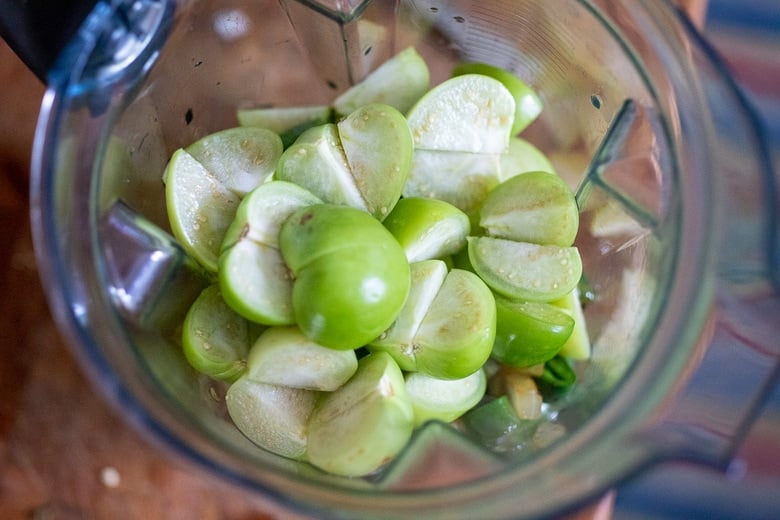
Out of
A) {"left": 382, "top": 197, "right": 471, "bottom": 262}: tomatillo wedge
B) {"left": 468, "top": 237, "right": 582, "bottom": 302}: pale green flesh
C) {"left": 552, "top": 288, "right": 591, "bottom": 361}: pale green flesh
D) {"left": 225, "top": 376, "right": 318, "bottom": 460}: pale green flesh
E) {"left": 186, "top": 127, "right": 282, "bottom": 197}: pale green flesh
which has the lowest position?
{"left": 552, "top": 288, "right": 591, "bottom": 361}: pale green flesh

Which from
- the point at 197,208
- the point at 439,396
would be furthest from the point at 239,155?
the point at 439,396

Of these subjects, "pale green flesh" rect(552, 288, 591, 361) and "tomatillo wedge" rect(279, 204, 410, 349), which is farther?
"pale green flesh" rect(552, 288, 591, 361)

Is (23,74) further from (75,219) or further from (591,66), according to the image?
(591,66)

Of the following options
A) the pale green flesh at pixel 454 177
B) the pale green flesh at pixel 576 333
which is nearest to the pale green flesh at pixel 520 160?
the pale green flesh at pixel 454 177

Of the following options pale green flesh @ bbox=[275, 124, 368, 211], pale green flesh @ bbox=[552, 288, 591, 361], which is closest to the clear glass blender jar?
pale green flesh @ bbox=[552, 288, 591, 361]

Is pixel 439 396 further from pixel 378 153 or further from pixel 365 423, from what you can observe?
pixel 378 153

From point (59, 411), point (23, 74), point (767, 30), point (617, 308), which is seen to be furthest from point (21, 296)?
point (767, 30)

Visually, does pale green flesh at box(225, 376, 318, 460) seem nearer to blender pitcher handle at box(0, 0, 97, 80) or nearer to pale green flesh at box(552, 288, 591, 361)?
pale green flesh at box(552, 288, 591, 361)
